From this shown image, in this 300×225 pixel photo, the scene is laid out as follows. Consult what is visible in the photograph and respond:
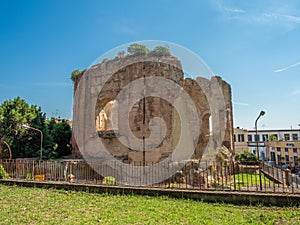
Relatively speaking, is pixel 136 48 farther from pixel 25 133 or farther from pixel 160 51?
pixel 25 133

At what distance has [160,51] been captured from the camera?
1681 cm

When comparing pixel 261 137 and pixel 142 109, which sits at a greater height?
pixel 142 109

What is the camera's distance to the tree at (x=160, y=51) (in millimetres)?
16478

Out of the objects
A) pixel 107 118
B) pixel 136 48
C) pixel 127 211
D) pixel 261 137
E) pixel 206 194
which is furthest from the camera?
pixel 261 137

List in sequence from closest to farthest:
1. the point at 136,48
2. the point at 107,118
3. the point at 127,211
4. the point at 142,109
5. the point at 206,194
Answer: the point at 127,211
the point at 206,194
the point at 142,109
the point at 136,48
the point at 107,118

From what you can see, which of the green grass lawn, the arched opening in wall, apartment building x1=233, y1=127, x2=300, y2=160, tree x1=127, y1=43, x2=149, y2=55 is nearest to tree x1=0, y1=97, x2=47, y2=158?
the arched opening in wall

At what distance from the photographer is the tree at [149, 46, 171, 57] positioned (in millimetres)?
16478

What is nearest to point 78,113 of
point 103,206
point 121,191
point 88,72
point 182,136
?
point 88,72

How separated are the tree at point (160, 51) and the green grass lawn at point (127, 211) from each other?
1166 centimetres

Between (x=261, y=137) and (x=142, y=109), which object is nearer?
(x=142, y=109)

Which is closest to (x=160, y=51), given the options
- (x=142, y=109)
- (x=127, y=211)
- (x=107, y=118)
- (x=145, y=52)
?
(x=145, y=52)

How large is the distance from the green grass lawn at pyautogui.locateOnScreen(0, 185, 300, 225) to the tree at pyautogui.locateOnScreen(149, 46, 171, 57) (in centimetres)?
1166

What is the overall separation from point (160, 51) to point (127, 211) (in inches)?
521

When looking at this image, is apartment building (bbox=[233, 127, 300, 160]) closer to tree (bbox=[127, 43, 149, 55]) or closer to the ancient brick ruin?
the ancient brick ruin
